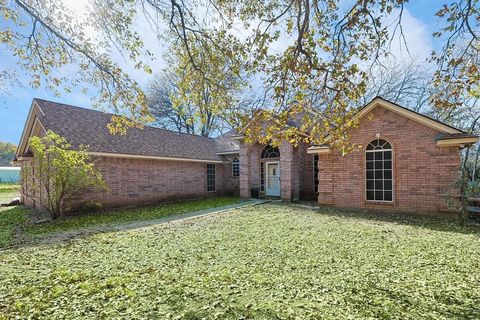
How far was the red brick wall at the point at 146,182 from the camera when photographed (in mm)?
12086

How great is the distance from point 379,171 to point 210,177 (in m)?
11.5

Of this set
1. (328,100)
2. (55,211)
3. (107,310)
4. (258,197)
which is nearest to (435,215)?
(328,100)

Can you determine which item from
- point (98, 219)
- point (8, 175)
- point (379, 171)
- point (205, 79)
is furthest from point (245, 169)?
point (8, 175)

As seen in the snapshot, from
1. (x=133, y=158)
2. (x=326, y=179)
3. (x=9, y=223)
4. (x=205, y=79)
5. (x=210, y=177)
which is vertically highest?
(x=205, y=79)

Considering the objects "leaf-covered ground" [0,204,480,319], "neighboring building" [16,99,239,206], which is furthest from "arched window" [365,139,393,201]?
"neighboring building" [16,99,239,206]

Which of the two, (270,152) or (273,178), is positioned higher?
(270,152)

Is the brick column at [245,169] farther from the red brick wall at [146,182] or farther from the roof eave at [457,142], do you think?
the roof eave at [457,142]

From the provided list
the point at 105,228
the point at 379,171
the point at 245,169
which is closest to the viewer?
the point at 105,228

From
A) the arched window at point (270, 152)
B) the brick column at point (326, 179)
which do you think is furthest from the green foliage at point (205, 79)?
the arched window at point (270, 152)

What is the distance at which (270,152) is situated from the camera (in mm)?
16609

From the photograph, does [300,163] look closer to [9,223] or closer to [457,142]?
[457,142]

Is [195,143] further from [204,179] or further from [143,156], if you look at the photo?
[143,156]

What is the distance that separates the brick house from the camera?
9.89m

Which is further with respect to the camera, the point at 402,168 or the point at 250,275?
the point at 402,168
